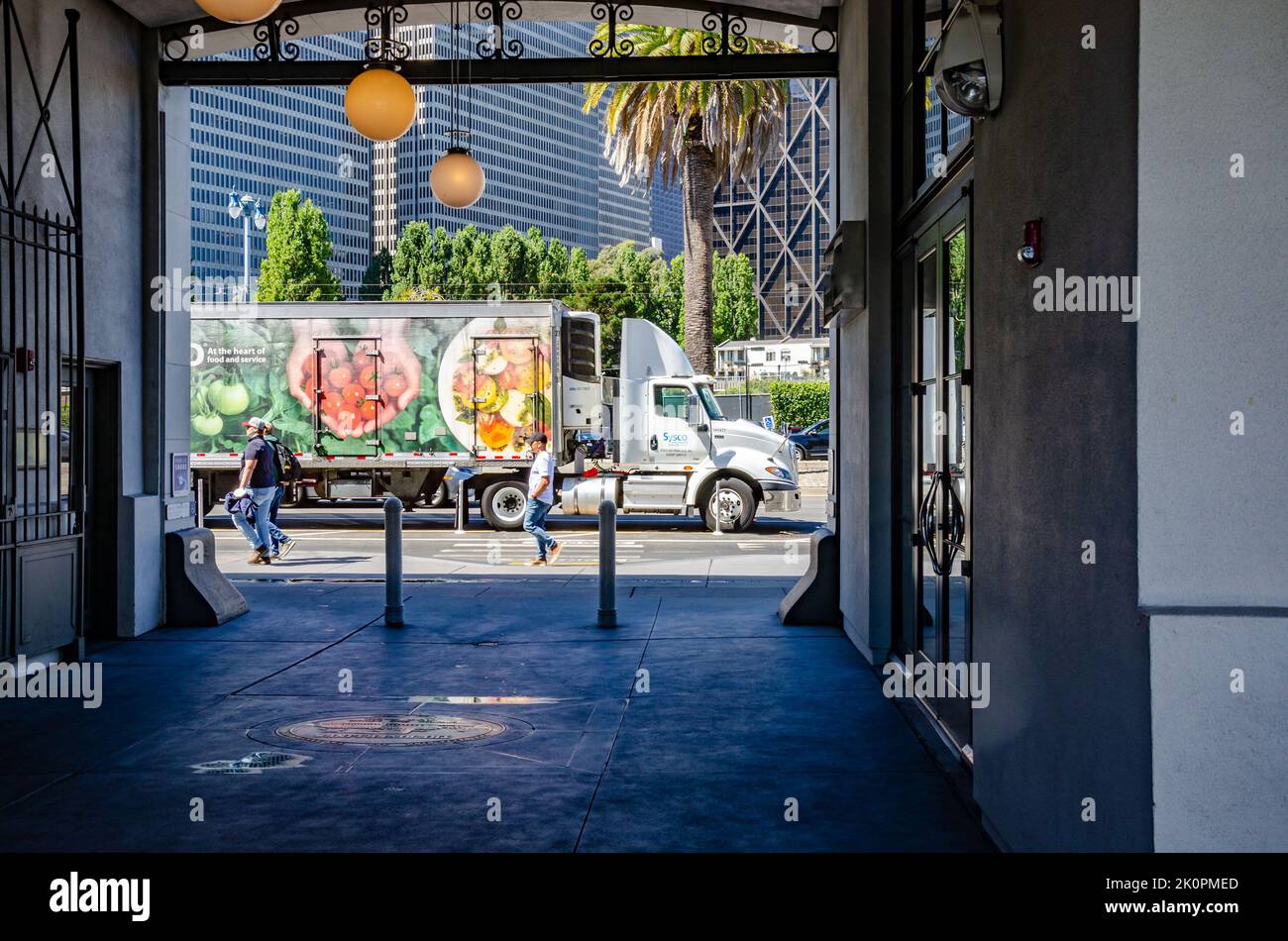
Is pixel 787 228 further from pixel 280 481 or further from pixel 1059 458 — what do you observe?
pixel 1059 458

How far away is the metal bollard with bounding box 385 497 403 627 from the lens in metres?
11.9

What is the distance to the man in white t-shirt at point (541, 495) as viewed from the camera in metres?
16.7

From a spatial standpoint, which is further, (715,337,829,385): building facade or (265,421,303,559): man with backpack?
(715,337,829,385): building facade

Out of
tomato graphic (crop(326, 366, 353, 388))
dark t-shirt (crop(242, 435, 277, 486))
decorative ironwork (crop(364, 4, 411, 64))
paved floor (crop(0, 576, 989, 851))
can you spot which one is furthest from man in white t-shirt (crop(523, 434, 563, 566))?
tomato graphic (crop(326, 366, 353, 388))

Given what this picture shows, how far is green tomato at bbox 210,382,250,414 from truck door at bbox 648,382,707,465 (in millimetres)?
7357

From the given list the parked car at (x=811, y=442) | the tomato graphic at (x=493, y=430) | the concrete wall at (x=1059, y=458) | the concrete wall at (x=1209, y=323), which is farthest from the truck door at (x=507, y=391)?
the parked car at (x=811, y=442)

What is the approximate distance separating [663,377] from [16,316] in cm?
1354

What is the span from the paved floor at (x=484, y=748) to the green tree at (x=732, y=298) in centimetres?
7289

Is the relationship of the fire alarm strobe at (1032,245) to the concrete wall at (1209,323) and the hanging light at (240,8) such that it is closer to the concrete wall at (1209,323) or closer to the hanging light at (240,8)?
the concrete wall at (1209,323)

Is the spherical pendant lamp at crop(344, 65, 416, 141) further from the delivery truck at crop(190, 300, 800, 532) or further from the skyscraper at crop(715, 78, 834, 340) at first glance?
the skyscraper at crop(715, 78, 834, 340)

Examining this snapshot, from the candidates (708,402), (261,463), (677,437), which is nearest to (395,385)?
(677,437)

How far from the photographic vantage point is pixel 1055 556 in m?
4.46

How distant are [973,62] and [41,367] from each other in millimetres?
7278
